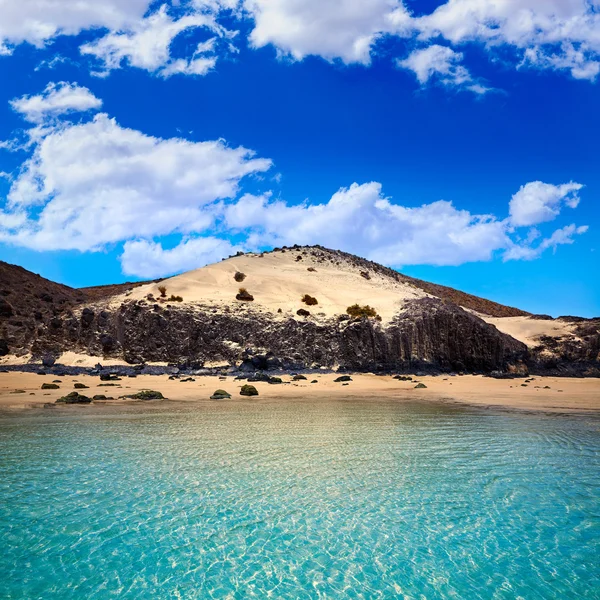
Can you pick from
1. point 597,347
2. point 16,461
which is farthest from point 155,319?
point 597,347

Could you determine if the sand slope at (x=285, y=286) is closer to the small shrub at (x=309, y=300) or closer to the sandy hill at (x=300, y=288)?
the sandy hill at (x=300, y=288)

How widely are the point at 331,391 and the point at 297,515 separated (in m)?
21.4

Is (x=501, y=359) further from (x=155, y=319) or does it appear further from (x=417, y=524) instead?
(x=417, y=524)

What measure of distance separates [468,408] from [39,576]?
2036 cm

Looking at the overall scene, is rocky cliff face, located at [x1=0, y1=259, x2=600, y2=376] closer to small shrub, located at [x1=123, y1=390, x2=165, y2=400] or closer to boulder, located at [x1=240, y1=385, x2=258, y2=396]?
boulder, located at [x1=240, y1=385, x2=258, y2=396]

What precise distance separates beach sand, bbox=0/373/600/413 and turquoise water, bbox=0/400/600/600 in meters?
9.61

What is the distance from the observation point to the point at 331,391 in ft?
97.1

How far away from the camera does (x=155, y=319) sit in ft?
138

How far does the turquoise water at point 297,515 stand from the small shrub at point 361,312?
28.2 metres

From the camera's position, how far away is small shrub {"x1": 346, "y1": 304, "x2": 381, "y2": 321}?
4348 centimetres

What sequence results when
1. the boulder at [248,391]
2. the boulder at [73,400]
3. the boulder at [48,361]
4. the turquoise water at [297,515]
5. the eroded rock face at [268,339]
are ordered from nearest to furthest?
the turquoise water at [297,515], the boulder at [73,400], the boulder at [248,391], the boulder at [48,361], the eroded rock face at [268,339]

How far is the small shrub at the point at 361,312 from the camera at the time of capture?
143ft

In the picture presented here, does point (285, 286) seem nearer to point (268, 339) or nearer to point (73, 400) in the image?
point (268, 339)

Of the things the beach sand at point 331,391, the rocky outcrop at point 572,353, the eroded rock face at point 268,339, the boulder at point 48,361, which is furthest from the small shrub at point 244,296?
the rocky outcrop at point 572,353
